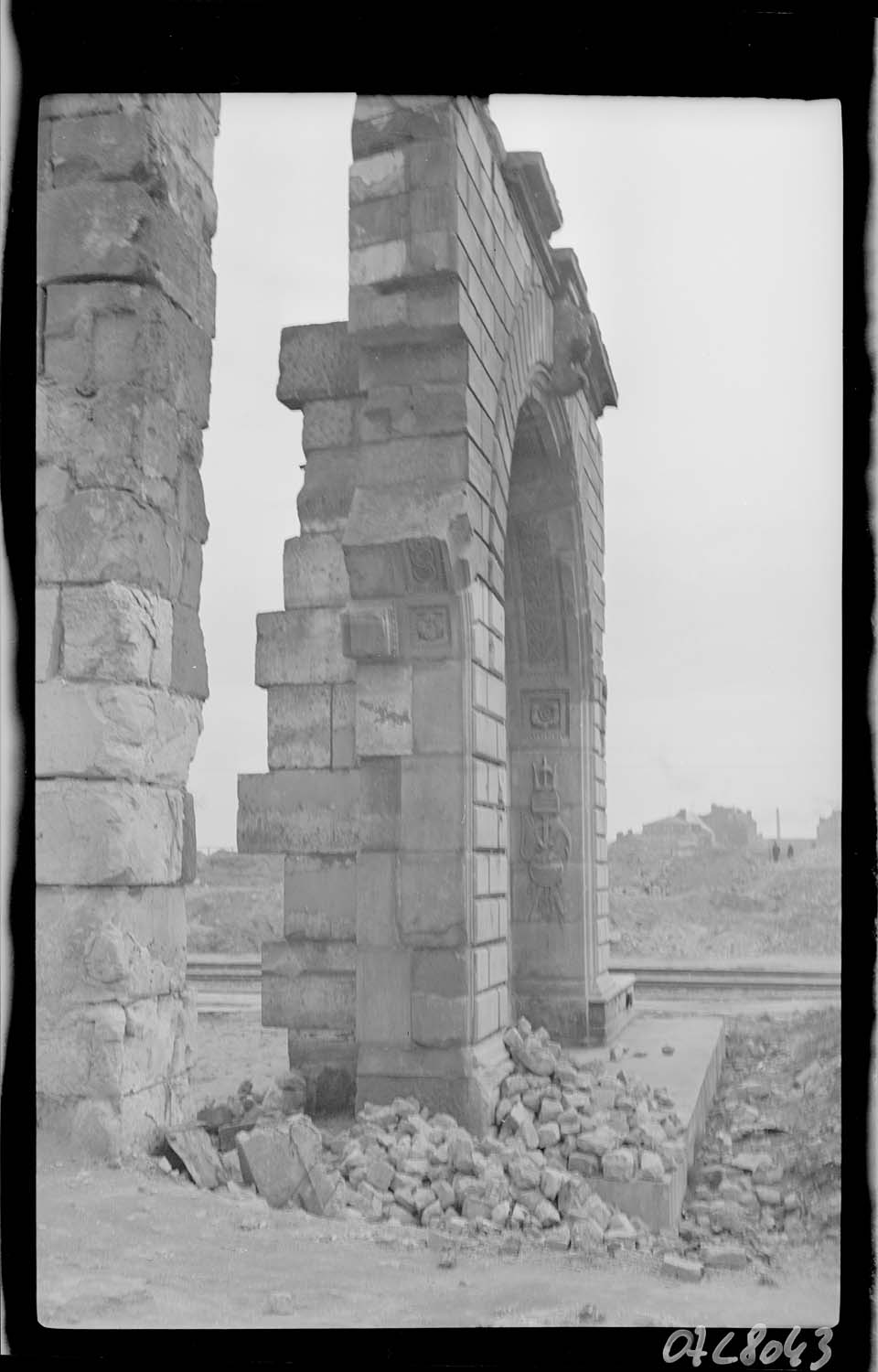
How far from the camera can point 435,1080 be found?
813cm

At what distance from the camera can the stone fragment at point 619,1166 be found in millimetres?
7723

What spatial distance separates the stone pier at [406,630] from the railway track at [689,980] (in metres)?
6.60

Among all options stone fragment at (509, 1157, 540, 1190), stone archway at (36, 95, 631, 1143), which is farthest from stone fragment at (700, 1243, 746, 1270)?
stone archway at (36, 95, 631, 1143)

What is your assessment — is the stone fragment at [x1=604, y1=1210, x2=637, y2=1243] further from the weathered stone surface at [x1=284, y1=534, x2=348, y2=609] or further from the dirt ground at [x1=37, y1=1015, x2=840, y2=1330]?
the weathered stone surface at [x1=284, y1=534, x2=348, y2=609]

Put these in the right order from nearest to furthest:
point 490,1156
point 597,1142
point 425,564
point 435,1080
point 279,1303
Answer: point 279,1303 < point 490,1156 < point 597,1142 < point 435,1080 < point 425,564

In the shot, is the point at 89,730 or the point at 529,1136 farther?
the point at 529,1136

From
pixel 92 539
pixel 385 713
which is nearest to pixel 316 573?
pixel 385 713

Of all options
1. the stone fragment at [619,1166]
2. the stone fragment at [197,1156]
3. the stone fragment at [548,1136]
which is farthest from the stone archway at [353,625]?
the stone fragment at [619,1166]

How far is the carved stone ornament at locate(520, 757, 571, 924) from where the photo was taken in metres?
12.1

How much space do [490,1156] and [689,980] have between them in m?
10.7

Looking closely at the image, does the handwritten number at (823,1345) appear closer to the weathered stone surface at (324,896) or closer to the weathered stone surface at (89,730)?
the weathered stone surface at (89,730)

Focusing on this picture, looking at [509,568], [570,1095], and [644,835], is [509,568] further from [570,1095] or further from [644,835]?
[644,835]

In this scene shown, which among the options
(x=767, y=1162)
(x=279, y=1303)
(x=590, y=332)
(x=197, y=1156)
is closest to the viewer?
(x=279, y=1303)

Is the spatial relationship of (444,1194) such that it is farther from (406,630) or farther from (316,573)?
(316,573)
